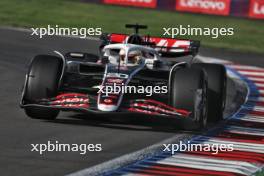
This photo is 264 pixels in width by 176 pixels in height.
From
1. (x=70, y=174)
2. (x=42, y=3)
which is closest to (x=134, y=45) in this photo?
(x=70, y=174)

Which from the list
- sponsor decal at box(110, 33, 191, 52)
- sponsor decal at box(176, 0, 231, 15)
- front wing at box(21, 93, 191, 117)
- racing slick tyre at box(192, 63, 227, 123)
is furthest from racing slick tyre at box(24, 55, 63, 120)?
sponsor decal at box(176, 0, 231, 15)

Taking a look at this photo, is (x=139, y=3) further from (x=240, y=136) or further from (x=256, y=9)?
(x=240, y=136)

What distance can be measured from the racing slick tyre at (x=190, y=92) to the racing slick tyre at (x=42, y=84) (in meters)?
1.92

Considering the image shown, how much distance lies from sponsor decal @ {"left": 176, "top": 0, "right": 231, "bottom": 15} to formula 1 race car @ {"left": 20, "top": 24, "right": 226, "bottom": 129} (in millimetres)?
17870

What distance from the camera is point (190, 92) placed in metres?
14.1

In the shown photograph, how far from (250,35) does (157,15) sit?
167 inches

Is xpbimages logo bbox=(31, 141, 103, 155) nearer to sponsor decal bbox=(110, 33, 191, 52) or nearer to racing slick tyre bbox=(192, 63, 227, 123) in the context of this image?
racing slick tyre bbox=(192, 63, 227, 123)

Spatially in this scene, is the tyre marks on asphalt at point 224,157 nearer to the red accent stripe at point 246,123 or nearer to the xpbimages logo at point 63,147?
the red accent stripe at point 246,123

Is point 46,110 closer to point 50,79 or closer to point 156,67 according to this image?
point 50,79

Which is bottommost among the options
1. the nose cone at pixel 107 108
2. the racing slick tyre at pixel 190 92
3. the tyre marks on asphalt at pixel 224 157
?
the tyre marks on asphalt at pixel 224 157

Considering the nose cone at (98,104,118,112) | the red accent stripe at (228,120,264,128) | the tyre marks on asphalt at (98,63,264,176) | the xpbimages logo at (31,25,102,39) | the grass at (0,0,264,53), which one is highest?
the grass at (0,0,264,53)

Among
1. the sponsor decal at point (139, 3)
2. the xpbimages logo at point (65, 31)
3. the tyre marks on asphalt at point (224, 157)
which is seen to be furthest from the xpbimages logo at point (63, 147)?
the sponsor decal at point (139, 3)

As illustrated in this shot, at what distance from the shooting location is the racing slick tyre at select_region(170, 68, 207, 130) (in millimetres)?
14039

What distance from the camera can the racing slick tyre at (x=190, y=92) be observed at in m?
14.0
